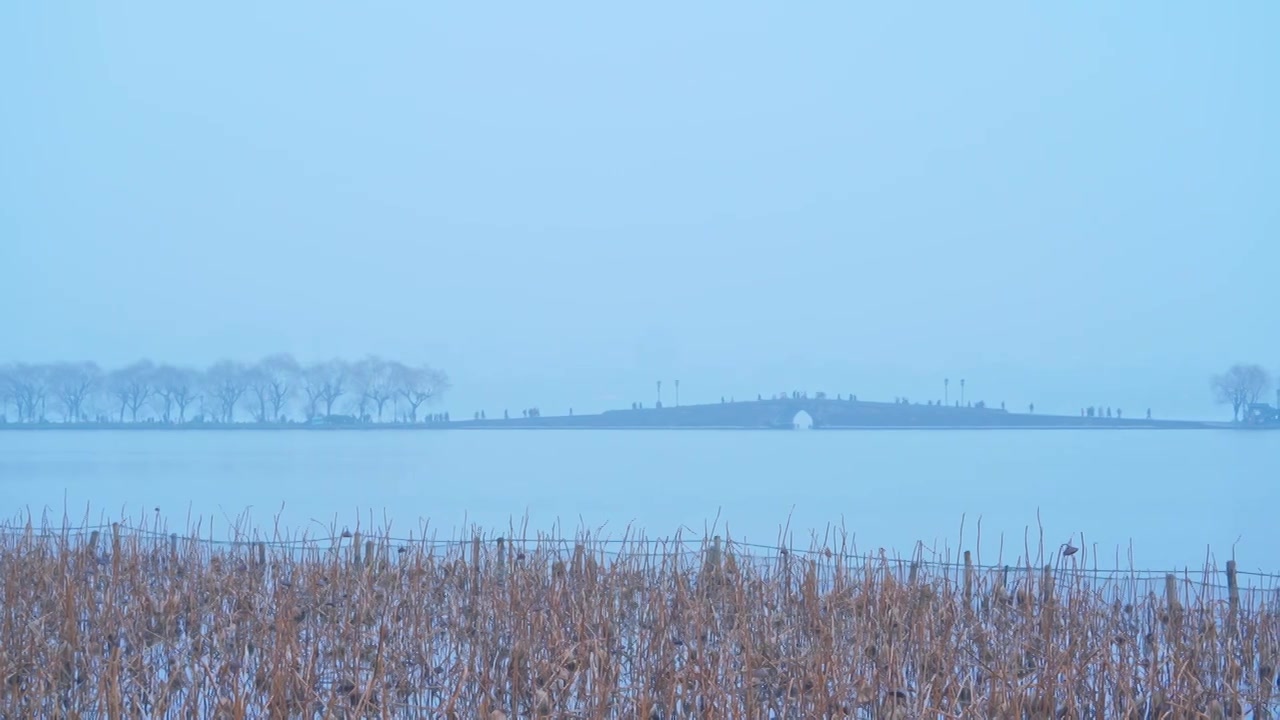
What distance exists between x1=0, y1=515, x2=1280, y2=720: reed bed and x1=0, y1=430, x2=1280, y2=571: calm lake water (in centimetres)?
1006

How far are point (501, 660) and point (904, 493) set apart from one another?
44173mm

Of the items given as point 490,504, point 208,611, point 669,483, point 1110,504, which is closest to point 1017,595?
point 208,611

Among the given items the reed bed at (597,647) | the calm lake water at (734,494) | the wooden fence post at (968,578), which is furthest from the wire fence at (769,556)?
the calm lake water at (734,494)

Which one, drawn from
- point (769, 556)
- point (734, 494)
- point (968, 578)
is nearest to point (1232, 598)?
point (968, 578)

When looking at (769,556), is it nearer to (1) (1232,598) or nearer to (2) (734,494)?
(1) (1232,598)

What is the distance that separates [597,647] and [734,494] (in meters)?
42.4

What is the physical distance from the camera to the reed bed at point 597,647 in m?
6.10

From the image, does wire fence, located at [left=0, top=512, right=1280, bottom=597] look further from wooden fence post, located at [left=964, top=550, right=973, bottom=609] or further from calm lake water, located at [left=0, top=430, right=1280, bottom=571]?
calm lake water, located at [left=0, top=430, right=1280, bottom=571]

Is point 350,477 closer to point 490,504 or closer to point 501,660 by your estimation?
point 490,504

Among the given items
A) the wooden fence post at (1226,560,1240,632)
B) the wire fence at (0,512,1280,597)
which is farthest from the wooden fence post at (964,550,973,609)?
the wooden fence post at (1226,560,1240,632)

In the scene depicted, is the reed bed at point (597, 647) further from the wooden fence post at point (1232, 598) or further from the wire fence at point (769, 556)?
the wire fence at point (769, 556)

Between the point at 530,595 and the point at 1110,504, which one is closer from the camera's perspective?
the point at 530,595

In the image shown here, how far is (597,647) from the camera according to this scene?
6.46m

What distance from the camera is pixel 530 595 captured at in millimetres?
8828
